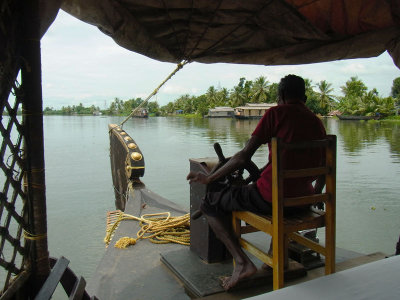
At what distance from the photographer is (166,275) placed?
2746 millimetres

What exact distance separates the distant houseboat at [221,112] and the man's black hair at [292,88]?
6316 cm

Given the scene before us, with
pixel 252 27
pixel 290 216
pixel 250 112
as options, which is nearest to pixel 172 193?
pixel 252 27

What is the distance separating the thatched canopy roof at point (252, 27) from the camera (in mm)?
2379

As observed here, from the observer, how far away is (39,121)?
1846 millimetres

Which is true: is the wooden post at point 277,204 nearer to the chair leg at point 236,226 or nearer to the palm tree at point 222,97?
the chair leg at point 236,226

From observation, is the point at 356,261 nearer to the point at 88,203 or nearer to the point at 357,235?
the point at 357,235

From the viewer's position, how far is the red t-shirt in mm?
2119

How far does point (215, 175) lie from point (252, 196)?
0.92ft

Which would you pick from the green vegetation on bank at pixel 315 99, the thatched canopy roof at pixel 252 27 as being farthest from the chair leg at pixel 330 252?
the green vegetation on bank at pixel 315 99

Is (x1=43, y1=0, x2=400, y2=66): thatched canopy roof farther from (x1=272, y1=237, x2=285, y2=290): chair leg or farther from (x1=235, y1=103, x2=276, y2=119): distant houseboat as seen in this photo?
(x1=235, y1=103, x2=276, y2=119): distant houseboat

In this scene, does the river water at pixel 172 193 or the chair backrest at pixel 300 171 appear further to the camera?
the river water at pixel 172 193

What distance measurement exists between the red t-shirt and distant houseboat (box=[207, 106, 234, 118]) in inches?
2491

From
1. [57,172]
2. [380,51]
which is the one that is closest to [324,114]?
[57,172]

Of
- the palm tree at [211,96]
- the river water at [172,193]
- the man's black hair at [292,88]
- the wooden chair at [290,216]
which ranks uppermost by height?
the palm tree at [211,96]
